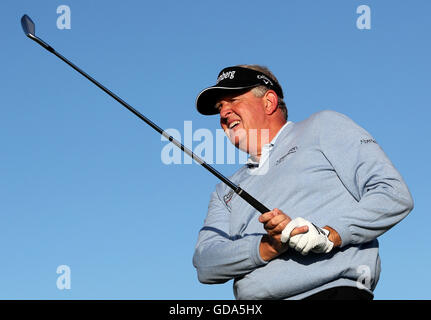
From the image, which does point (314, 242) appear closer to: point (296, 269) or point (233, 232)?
point (296, 269)

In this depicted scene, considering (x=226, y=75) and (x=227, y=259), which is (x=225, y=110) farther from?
(x=227, y=259)

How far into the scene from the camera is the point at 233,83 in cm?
719

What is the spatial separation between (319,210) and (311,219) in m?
0.10

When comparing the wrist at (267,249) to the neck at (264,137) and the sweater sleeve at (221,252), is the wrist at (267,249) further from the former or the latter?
the neck at (264,137)

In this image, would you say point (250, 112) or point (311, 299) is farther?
point (250, 112)

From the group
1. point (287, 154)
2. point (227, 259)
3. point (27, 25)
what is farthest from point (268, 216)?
point (27, 25)

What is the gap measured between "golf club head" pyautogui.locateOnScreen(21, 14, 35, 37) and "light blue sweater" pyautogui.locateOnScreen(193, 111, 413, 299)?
2575 mm

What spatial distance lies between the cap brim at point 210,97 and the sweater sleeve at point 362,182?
139 centimetres
